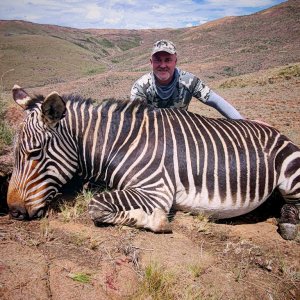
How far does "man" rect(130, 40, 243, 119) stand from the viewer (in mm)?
4738

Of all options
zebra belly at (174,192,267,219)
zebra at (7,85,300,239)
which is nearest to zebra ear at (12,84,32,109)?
zebra at (7,85,300,239)

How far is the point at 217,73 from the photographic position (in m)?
26.3

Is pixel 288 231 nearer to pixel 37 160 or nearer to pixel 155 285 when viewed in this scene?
pixel 155 285

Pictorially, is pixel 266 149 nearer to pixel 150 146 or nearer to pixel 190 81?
pixel 150 146

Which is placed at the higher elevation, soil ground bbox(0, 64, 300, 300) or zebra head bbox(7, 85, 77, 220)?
zebra head bbox(7, 85, 77, 220)

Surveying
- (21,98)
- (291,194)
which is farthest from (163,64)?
(291,194)

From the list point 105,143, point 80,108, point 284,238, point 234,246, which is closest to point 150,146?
point 105,143

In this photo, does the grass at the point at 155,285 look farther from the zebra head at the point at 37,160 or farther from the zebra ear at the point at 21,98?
the zebra ear at the point at 21,98

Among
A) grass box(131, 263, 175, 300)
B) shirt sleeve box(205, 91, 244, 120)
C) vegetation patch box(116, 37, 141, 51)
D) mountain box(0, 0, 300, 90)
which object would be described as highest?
vegetation patch box(116, 37, 141, 51)

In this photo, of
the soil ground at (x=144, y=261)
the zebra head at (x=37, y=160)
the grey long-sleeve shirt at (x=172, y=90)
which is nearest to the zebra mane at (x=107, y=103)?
the zebra head at (x=37, y=160)

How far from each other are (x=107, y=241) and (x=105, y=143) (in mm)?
1079

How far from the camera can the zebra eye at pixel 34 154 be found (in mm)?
2859

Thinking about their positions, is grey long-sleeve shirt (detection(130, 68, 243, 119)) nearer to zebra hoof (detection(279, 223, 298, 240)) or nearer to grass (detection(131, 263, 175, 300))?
zebra hoof (detection(279, 223, 298, 240))

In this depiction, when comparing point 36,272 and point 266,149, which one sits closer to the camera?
point 36,272
